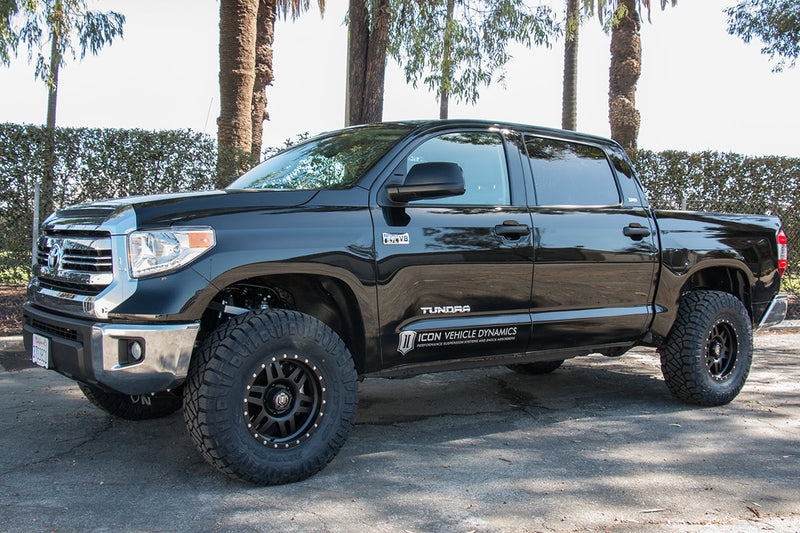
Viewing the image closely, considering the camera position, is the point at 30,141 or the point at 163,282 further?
the point at 30,141

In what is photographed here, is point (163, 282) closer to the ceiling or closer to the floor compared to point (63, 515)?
closer to the ceiling

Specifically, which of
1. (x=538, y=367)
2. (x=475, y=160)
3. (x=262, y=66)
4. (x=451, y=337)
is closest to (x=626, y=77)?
(x=262, y=66)

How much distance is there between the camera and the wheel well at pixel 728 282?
553 cm

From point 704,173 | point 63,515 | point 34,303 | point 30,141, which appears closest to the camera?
point 63,515

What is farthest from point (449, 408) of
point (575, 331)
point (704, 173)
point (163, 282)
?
point (704, 173)

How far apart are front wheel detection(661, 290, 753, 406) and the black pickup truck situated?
0.02 m

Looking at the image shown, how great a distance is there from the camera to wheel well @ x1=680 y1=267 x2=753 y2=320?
553 centimetres

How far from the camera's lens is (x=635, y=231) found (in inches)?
192

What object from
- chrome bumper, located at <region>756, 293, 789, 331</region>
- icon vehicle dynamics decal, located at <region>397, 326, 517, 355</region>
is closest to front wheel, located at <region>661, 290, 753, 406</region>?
chrome bumper, located at <region>756, 293, 789, 331</region>

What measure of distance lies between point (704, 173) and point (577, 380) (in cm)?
648

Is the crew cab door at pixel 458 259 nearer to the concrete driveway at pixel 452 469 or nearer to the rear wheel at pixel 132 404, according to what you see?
the concrete driveway at pixel 452 469

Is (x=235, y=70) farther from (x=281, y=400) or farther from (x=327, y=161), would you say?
(x=281, y=400)

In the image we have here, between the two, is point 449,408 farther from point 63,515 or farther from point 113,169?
point 113,169

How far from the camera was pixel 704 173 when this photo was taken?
1110cm
